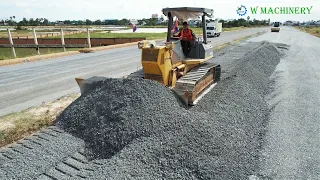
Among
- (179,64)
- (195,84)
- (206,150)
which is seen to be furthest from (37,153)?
(179,64)

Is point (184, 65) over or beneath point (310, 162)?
over

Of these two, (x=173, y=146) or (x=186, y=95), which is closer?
(x=173, y=146)

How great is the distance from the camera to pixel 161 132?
Answer: 17.3 ft

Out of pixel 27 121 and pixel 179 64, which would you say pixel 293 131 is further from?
pixel 27 121

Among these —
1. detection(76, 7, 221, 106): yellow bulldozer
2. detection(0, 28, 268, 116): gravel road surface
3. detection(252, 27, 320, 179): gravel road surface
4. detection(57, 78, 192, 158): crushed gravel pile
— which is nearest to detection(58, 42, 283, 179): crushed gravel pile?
detection(57, 78, 192, 158): crushed gravel pile

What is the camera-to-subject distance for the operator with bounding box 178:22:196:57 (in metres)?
8.07

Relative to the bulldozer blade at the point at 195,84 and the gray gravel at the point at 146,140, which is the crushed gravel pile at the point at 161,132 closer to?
the gray gravel at the point at 146,140

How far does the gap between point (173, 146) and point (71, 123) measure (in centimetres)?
251

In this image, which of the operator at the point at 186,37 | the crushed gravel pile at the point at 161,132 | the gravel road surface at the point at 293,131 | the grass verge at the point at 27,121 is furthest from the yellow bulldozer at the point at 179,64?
the gravel road surface at the point at 293,131

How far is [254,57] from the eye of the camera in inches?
563

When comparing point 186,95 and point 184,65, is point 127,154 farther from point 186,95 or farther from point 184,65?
point 184,65

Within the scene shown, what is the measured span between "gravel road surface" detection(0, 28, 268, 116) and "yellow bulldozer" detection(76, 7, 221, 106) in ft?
7.10

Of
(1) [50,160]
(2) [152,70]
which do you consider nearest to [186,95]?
(2) [152,70]

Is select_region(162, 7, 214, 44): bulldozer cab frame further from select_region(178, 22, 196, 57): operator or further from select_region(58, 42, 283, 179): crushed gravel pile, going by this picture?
select_region(58, 42, 283, 179): crushed gravel pile
